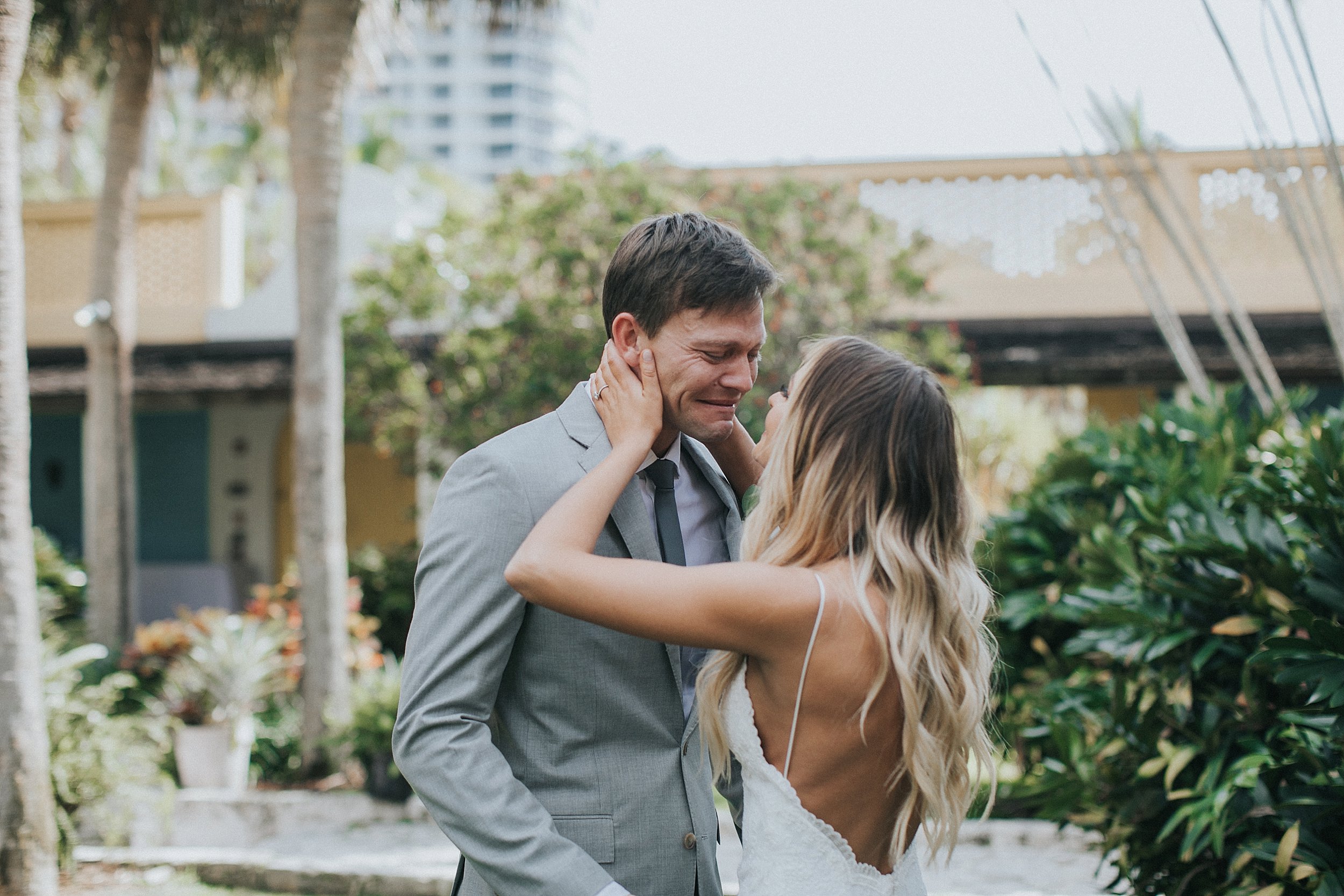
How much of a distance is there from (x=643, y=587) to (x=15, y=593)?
3.39m

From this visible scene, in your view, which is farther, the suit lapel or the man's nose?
the suit lapel

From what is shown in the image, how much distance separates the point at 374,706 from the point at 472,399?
332cm

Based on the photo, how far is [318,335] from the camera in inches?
281

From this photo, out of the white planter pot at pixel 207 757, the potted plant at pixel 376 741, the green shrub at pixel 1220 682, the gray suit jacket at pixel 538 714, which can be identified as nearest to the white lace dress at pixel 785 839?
the gray suit jacket at pixel 538 714

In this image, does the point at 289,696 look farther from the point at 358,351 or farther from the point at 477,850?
the point at 477,850

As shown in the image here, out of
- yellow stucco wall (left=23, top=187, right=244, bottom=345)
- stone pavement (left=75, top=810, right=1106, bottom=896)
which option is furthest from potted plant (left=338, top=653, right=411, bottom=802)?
yellow stucco wall (left=23, top=187, right=244, bottom=345)

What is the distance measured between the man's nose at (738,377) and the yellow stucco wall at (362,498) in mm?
14237

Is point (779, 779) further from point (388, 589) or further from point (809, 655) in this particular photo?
point (388, 589)

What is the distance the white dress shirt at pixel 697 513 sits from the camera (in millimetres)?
2170

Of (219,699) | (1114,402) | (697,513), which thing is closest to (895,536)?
(697,513)

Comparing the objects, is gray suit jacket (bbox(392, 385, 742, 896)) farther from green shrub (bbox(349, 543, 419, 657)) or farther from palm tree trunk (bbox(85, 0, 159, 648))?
green shrub (bbox(349, 543, 419, 657))

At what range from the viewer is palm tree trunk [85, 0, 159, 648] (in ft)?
29.3

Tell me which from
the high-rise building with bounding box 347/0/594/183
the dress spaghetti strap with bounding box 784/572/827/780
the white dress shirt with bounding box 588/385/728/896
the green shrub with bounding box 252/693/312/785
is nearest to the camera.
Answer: the dress spaghetti strap with bounding box 784/572/827/780

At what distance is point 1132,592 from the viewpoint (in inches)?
152
